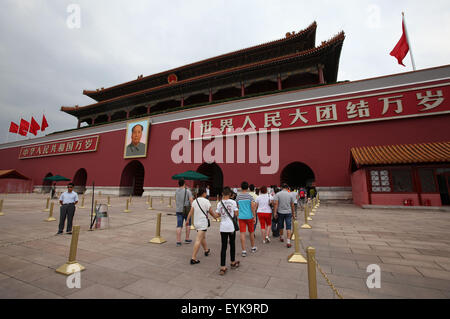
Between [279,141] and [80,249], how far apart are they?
13.3m

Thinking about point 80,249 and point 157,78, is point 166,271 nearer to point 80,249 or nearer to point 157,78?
point 80,249

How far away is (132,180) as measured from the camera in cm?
2214

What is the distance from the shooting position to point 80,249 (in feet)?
14.9

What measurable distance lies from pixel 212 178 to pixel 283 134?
9.14m

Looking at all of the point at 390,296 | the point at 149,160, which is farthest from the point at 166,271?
the point at 149,160

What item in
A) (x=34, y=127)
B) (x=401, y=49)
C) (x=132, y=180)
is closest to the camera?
(x=401, y=49)

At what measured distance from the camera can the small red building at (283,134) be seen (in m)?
11.1

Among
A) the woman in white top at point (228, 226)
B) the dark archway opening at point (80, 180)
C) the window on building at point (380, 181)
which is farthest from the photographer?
the dark archway opening at point (80, 180)

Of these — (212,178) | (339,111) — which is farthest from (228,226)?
(212,178)

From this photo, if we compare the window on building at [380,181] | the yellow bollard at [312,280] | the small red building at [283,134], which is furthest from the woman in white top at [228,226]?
the window on building at [380,181]

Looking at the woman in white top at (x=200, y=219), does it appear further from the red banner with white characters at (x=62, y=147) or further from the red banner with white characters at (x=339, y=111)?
the red banner with white characters at (x=62, y=147)

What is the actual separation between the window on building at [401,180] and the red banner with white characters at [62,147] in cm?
2674

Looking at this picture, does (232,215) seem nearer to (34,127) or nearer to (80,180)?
(80,180)

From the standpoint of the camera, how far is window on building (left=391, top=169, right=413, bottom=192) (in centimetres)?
1052
